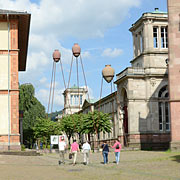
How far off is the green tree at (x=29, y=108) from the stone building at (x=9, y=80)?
1557 inches

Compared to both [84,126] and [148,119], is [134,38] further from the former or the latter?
[84,126]

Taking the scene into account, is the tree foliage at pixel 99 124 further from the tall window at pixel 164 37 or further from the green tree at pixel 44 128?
the green tree at pixel 44 128

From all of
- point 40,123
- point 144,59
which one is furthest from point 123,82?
point 40,123

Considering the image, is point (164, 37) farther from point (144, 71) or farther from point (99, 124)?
point (99, 124)

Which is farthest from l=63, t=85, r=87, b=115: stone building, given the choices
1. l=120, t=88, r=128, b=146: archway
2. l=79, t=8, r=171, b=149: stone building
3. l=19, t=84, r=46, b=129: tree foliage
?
l=79, t=8, r=171, b=149: stone building

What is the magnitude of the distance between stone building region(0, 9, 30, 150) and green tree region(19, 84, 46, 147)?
39.5m

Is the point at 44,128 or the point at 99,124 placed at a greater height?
the point at 99,124

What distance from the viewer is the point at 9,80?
3481 centimetres

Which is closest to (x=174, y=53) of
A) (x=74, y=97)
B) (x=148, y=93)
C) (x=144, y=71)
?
(x=148, y=93)

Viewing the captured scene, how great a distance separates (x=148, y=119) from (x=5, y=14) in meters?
25.7

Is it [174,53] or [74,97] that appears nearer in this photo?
[174,53]

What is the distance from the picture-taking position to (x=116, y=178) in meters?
15.9

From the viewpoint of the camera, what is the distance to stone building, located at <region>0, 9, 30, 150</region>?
3441 centimetres

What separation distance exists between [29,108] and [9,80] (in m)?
41.1
